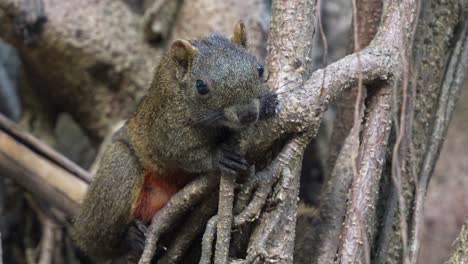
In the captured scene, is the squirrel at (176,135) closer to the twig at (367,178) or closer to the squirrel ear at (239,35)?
the squirrel ear at (239,35)

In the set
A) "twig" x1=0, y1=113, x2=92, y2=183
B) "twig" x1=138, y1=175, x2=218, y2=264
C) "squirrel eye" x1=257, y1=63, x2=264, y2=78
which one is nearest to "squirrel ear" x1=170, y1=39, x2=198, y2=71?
"squirrel eye" x1=257, y1=63, x2=264, y2=78

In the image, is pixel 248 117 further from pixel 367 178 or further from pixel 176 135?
pixel 367 178

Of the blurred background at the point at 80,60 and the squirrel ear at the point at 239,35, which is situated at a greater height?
the blurred background at the point at 80,60

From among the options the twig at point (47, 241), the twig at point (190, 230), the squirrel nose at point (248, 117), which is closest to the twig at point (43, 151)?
the twig at point (47, 241)

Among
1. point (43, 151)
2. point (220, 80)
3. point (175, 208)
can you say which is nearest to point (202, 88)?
point (220, 80)

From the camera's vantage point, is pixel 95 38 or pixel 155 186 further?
pixel 95 38

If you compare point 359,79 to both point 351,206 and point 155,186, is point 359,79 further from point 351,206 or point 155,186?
point 155,186

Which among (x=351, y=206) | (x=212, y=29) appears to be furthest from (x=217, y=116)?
(x=212, y=29)
